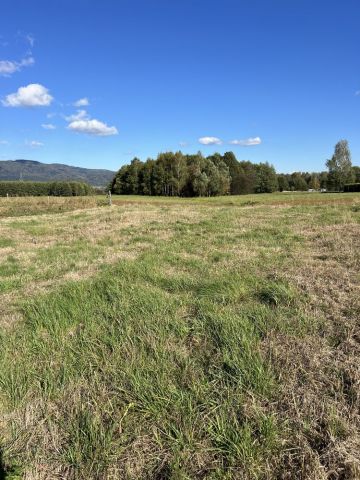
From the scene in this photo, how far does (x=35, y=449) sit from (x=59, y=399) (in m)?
0.48

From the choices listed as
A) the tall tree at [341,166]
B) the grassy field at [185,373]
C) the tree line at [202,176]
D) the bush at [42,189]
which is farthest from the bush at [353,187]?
the grassy field at [185,373]

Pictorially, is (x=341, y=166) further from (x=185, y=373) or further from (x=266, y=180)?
(x=185, y=373)

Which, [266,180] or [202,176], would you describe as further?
[266,180]

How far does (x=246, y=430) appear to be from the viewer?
8.30 feet

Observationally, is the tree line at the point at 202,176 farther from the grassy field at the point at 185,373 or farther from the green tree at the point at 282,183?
the grassy field at the point at 185,373

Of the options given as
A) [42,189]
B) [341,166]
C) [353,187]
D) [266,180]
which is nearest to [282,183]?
[266,180]

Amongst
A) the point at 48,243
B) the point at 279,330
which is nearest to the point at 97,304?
the point at 279,330

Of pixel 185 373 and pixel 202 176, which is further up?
pixel 202 176

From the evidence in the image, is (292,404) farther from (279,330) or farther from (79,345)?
(79,345)

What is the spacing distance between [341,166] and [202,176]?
33.7 metres

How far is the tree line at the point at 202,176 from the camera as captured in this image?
71.2m

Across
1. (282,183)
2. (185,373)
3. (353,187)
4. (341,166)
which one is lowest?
(185,373)

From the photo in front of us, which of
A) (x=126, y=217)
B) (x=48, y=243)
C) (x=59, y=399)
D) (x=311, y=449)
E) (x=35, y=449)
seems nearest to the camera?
(x=311, y=449)

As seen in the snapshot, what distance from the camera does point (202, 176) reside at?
68.5m
